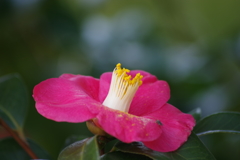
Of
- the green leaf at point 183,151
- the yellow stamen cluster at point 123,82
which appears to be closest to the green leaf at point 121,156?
the green leaf at point 183,151

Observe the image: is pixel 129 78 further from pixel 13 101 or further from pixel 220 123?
pixel 13 101

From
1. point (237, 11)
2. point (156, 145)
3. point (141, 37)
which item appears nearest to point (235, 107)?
point (141, 37)

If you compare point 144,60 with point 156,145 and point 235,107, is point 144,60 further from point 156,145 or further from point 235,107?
point 156,145

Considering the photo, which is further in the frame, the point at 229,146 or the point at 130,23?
the point at 130,23

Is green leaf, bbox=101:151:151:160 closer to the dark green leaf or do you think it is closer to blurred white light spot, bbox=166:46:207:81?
the dark green leaf

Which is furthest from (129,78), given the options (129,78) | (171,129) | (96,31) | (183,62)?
(96,31)
